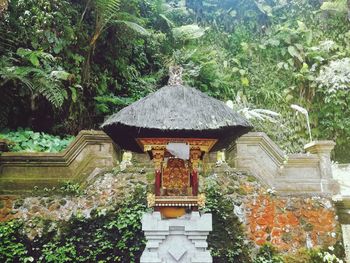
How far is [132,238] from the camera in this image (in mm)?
5406

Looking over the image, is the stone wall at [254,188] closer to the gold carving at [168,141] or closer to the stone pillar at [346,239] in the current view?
the stone pillar at [346,239]

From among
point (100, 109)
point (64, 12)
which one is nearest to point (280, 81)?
point (100, 109)

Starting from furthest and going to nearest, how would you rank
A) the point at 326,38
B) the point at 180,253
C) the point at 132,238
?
the point at 326,38, the point at 132,238, the point at 180,253

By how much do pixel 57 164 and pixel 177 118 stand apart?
9.48 feet

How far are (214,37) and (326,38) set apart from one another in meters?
3.56

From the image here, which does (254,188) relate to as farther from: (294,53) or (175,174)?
(294,53)

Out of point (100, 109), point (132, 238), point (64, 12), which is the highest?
point (64, 12)

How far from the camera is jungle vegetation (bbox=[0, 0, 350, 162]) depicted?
22.2 ft

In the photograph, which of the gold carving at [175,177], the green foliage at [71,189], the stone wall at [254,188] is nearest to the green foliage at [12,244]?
the stone wall at [254,188]

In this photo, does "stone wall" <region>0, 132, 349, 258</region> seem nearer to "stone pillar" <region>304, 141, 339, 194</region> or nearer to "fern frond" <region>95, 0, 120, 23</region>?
"stone pillar" <region>304, 141, 339, 194</region>

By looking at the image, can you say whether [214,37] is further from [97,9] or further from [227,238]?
[227,238]

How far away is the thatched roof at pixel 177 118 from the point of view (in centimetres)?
371

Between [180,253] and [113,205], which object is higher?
[113,205]

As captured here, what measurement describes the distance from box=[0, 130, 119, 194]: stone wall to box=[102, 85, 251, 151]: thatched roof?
170cm
